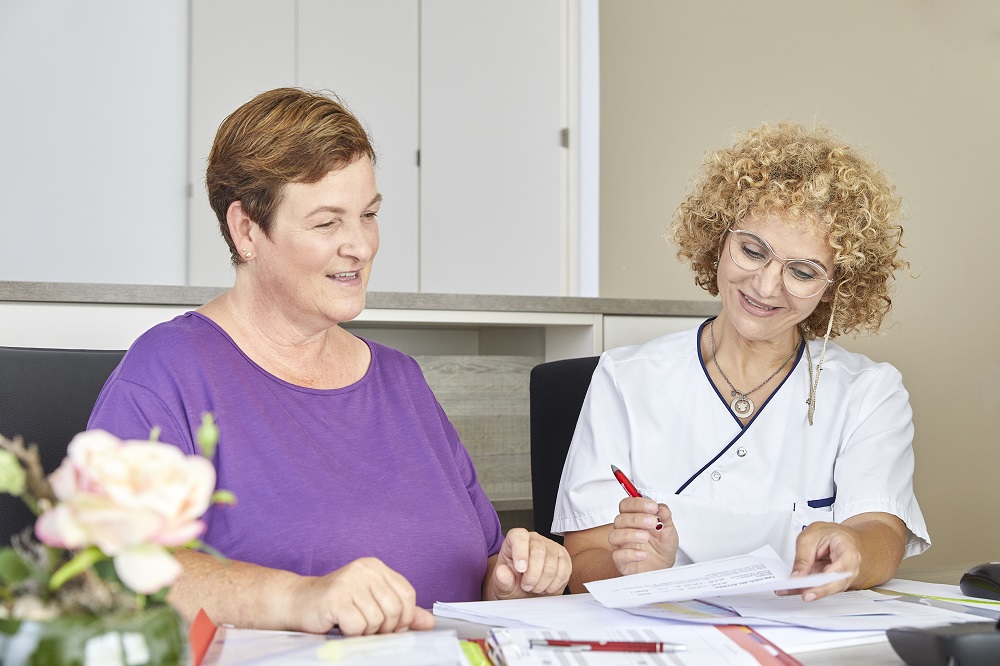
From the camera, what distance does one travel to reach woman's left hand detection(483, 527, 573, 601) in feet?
3.92

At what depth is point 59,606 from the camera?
1.79ft

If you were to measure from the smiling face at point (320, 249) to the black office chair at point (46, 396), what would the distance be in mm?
281

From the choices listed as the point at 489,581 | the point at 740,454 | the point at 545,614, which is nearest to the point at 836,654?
the point at 545,614

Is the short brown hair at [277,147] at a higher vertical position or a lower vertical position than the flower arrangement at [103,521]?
higher

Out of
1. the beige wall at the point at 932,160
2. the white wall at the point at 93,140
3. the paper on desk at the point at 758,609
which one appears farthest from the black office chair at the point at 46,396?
the white wall at the point at 93,140

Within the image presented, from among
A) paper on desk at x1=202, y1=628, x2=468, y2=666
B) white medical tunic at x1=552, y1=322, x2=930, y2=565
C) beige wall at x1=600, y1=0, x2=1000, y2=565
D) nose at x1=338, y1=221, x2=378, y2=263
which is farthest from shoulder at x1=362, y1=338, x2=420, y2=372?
beige wall at x1=600, y1=0, x2=1000, y2=565

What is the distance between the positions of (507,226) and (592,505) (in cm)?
300

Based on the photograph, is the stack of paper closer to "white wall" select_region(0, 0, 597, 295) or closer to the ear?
the ear

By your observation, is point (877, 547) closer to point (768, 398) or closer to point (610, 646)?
point (768, 398)

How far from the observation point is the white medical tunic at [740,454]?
58.6 inches

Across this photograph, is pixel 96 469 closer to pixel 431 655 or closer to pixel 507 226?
pixel 431 655

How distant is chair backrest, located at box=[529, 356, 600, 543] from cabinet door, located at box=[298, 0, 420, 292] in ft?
8.90

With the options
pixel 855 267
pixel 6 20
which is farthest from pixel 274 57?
pixel 855 267

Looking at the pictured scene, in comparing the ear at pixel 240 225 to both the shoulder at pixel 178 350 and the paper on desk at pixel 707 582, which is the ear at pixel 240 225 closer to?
the shoulder at pixel 178 350
